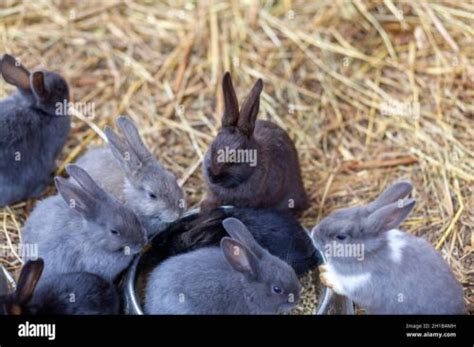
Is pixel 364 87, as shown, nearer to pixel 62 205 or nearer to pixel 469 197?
pixel 469 197

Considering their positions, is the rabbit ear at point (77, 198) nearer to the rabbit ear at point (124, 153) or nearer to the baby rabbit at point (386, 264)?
the rabbit ear at point (124, 153)

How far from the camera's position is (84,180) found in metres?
5.14

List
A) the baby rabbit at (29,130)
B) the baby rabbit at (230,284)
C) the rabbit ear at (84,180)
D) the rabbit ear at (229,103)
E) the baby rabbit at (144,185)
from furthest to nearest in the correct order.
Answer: the baby rabbit at (29,130), the baby rabbit at (144,185), the rabbit ear at (229,103), the rabbit ear at (84,180), the baby rabbit at (230,284)

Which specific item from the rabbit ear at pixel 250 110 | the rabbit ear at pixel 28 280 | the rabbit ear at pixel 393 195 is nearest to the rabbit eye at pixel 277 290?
the rabbit ear at pixel 393 195

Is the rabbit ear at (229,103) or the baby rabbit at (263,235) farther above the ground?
the rabbit ear at (229,103)

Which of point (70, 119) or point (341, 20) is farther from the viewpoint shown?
point (341, 20)

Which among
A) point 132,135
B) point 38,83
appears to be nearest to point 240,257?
point 132,135

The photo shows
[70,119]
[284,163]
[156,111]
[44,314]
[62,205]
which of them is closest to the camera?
[44,314]

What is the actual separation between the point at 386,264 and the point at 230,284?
92 cm

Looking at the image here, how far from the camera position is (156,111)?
6668 millimetres

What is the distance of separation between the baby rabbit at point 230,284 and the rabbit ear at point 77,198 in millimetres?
589

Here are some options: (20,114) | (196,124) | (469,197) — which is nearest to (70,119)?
(20,114)

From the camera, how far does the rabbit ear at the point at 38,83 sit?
5816 millimetres

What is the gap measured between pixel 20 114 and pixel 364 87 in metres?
2.65
